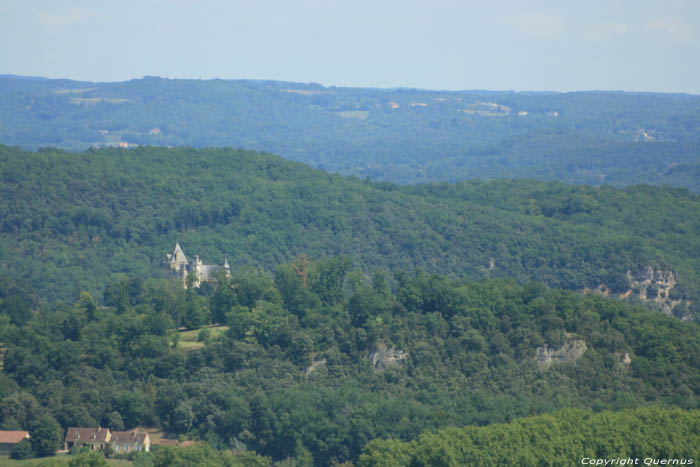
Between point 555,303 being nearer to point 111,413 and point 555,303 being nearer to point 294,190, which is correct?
point 111,413

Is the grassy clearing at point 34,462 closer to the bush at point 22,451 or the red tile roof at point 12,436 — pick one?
the bush at point 22,451

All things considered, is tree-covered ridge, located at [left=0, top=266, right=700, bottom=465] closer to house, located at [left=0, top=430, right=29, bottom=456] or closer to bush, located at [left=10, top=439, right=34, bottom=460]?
house, located at [left=0, top=430, right=29, bottom=456]

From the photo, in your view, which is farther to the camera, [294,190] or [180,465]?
[294,190]

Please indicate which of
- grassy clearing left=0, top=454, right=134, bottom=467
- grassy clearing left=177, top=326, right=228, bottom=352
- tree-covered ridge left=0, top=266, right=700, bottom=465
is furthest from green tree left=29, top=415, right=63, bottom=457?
grassy clearing left=177, top=326, right=228, bottom=352

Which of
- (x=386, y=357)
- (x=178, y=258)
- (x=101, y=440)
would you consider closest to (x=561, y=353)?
(x=386, y=357)

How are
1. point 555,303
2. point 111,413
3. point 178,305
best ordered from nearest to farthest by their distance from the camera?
point 111,413 → point 555,303 → point 178,305

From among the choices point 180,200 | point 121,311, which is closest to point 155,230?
point 180,200
